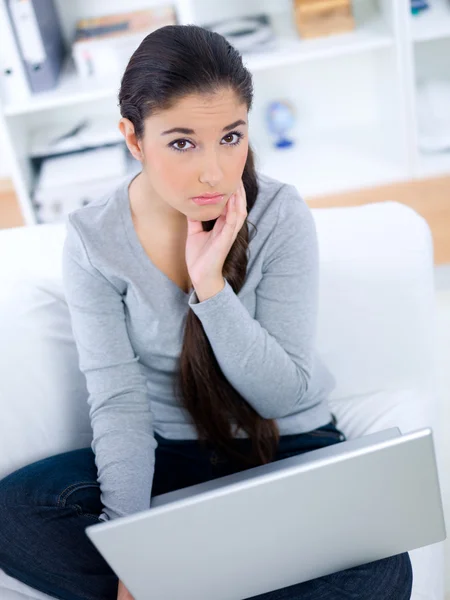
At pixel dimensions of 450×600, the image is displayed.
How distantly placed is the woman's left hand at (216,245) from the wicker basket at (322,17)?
1268 mm

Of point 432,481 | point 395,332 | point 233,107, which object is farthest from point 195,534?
point 395,332

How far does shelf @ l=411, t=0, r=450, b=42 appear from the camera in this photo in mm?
2121

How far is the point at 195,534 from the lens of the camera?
773 mm

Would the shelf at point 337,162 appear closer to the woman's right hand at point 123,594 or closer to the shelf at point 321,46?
the shelf at point 321,46

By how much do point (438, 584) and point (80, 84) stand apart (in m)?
1.62

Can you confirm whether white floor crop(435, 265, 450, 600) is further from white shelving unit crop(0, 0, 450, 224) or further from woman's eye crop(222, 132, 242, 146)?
woman's eye crop(222, 132, 242, 146)

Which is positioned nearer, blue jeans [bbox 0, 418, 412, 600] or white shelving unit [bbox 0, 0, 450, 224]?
blue jeans [bbox 0, 418, 412, 600]

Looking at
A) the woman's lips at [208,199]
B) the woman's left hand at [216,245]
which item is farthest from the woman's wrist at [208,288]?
the woman's lips at [208,199]

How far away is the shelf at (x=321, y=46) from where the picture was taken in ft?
6.91

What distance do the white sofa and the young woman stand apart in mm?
85

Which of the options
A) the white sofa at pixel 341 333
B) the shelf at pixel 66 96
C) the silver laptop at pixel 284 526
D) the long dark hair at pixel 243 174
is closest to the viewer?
the silver laptop at pixel 284 526

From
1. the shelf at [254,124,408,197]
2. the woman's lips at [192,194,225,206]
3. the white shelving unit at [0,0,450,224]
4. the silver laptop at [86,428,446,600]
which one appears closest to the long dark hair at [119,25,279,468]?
the woman's lips at [192,194,225,206]

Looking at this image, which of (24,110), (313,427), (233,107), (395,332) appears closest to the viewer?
(233,107)

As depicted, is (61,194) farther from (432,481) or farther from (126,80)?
(432,481)
